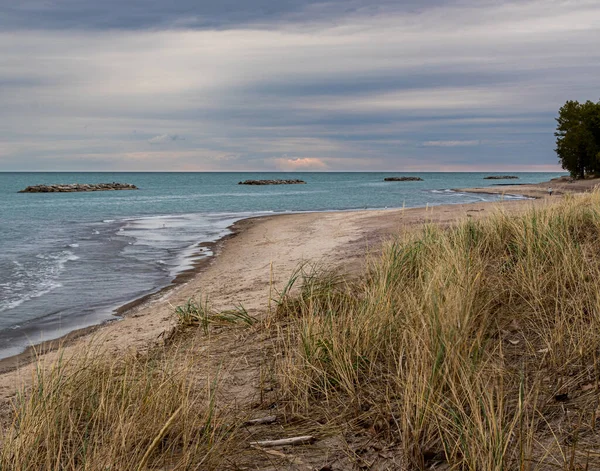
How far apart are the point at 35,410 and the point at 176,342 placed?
3.13m

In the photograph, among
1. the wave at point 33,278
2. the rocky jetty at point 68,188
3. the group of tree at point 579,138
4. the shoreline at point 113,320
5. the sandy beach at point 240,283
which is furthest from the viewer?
the rocky jetty at point 68,188

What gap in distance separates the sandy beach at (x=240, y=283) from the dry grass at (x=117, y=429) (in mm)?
494

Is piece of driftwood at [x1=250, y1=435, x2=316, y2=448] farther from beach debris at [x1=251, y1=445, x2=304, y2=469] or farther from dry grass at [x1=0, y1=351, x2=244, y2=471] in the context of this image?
dry grass at [x1=0, y1=351, x2=244, y2=471]

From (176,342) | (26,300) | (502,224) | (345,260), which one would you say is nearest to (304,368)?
(176,342)

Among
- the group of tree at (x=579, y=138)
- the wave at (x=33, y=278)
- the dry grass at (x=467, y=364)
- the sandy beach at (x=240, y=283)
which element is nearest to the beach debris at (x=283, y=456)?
the dry grass at (x=467, y=364)

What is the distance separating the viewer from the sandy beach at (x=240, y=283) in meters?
6.39

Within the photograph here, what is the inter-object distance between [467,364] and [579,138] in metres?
66.7

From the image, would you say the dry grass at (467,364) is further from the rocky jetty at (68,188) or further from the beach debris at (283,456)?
the rocky jetty at (68,188)

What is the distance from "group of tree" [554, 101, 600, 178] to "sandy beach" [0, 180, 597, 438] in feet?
153

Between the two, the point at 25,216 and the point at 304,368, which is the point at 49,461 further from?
the point at 25,216

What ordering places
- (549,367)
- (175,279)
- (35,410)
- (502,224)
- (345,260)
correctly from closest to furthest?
(35,410)
(549,367)
(502,224)
(345,260)
(175,279)

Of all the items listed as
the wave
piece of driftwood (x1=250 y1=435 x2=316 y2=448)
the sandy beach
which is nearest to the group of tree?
the sandy beach

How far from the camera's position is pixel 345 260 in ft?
39.3

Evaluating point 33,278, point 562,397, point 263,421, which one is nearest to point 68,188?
point 33,278
